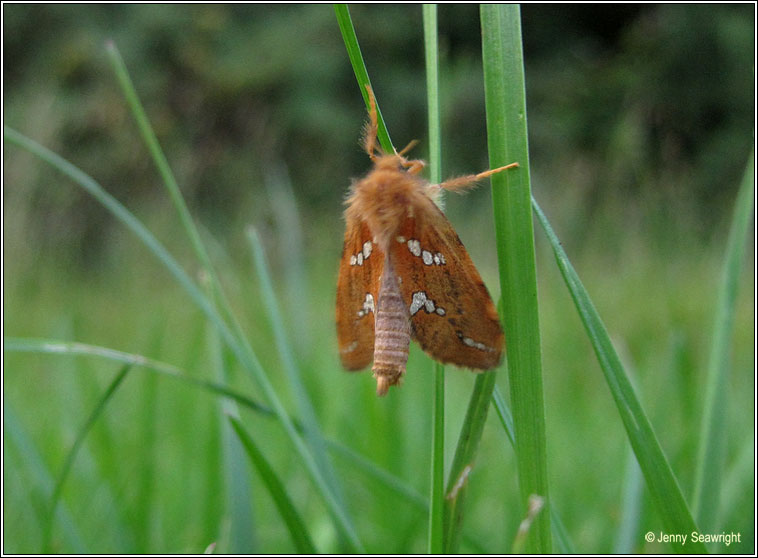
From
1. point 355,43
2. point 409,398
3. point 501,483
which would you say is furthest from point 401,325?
point 409,398

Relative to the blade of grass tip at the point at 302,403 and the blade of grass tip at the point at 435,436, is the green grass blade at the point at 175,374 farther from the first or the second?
the blade of grass tip at the point at 435,436

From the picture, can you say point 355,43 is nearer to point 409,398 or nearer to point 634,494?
point 634,494

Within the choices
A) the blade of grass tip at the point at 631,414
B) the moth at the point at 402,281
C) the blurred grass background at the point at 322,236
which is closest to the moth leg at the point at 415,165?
the moth at the point at 402,281

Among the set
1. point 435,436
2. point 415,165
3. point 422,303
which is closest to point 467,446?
point 435,436

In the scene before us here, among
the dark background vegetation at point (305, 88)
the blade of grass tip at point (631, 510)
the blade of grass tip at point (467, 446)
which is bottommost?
the blade of grass tip at point (631, 510)

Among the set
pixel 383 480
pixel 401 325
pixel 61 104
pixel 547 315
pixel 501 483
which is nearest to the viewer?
pixel 401 325

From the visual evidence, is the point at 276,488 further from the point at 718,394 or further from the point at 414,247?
the point at 718,394

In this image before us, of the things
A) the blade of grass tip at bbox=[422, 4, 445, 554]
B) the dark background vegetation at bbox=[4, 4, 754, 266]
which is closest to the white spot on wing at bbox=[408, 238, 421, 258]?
the blade of grass tip at bbox=[422, 4, 445, 554]
